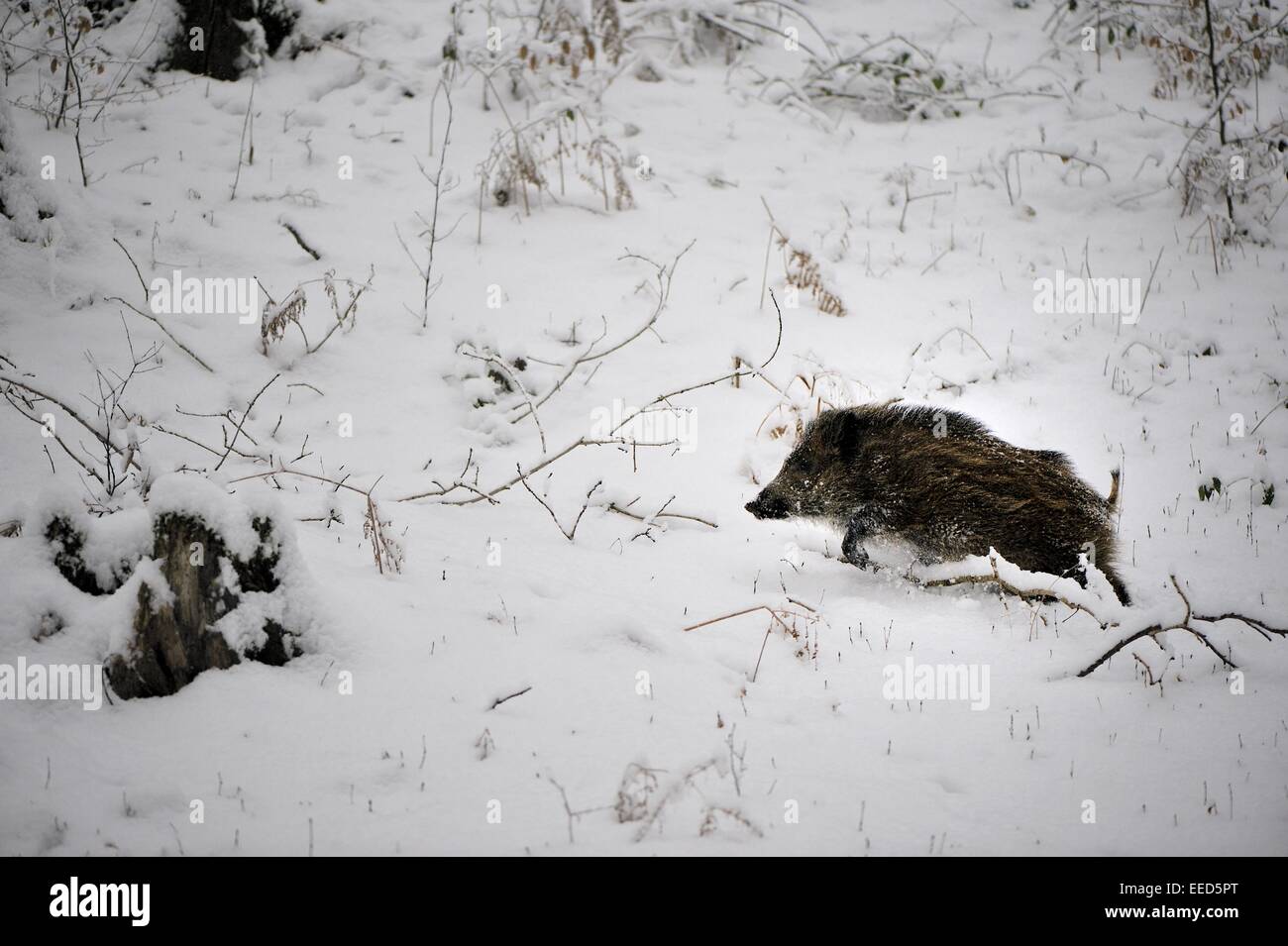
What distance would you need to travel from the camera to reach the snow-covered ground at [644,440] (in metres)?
3.31

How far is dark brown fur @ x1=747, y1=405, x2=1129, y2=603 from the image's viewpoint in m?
4.95

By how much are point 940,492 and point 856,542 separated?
1.98ft

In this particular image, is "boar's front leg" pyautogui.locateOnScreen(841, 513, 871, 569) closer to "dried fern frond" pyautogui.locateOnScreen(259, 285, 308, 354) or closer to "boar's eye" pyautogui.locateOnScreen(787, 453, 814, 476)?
"boar's eye" pyautogui.locateOnScreen(787, 453, 814, 476)

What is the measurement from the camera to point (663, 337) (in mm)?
8195

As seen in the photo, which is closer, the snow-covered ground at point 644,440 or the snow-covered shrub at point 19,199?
the snow-covered ground at point 644,440

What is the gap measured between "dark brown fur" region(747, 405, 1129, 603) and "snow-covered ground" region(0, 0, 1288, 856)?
307 mm

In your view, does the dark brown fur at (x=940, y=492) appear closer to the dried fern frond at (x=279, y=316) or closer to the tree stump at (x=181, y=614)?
the tree stump at (x=181, y=614)

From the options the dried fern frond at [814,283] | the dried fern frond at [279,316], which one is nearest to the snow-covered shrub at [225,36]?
the dried fern frond at [279,316]

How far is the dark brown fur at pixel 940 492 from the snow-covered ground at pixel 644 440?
0.31 m

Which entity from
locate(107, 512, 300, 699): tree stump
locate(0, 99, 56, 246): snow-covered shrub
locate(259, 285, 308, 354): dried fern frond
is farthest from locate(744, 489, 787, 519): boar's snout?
locate(0, 99, 56, 246): snow-covered shrub

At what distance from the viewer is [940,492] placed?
5230 millimetres

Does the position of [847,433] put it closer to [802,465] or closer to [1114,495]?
[802,465]
